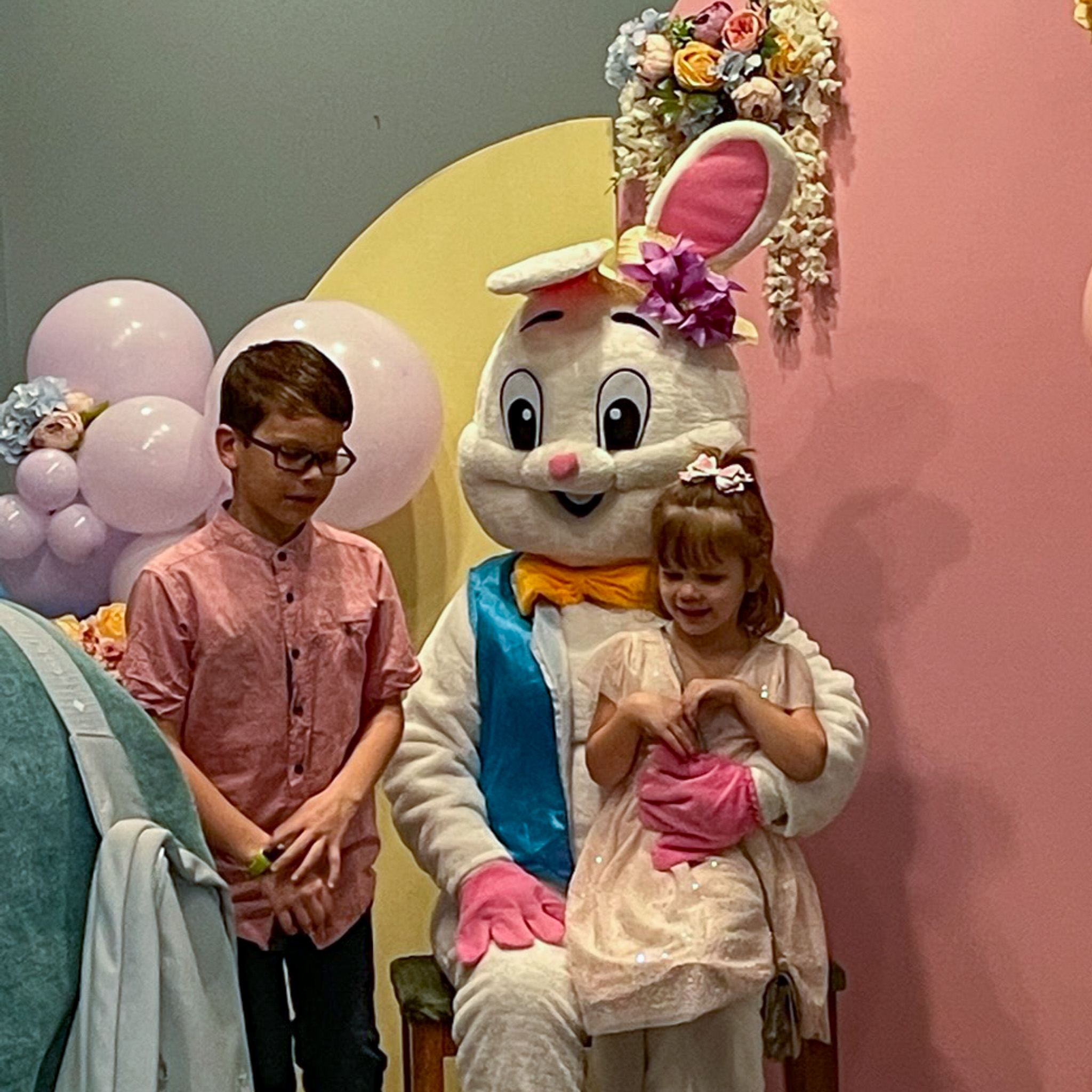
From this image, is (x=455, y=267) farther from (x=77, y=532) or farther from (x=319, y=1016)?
(x=319, y=1016)

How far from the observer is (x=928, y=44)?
248cm

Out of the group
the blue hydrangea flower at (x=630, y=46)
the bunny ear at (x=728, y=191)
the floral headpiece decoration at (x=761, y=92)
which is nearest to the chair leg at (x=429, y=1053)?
the bunny ear at (x=728, y=191)

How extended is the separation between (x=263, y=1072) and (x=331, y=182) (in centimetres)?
186

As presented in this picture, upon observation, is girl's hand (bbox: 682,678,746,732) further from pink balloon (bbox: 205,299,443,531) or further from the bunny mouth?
pink balloon (bbox: 205,299,443,531)

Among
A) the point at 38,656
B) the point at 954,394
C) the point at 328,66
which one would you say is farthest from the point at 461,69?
the point at 38,656

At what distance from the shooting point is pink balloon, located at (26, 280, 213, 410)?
3.00 metres

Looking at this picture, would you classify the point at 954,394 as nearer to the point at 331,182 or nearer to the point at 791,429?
the point at 791,429

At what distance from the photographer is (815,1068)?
2412mm

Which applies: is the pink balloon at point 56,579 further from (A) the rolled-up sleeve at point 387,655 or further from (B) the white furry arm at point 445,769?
(A) the rolled-up sleeve at point 387,655

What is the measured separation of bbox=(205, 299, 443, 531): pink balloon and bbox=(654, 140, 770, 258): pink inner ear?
559 millimetres

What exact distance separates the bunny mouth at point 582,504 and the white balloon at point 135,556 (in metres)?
0.83

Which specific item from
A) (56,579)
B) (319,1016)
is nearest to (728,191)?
(319,1016)

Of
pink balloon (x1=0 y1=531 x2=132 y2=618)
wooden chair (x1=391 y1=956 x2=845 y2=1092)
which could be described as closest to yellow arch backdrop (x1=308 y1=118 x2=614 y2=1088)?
pink balloon (x1=0 y1=531 x2=132 y2=618)

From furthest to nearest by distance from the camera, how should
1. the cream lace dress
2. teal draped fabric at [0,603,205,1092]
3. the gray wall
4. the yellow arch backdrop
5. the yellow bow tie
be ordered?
the gray wall
the yellow arch backdrop
the yellow bow tie
the cream lace dress
teal draped fabric at [0,603,205,1092]
